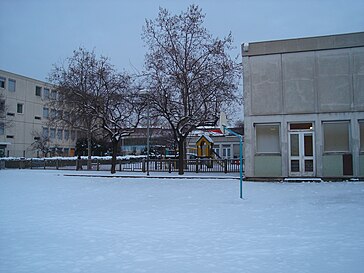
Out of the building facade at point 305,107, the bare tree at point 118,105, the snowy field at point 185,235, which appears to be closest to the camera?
the snowy field at point 185,235

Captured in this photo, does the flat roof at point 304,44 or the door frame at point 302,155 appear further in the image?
the door frame at point 302,155

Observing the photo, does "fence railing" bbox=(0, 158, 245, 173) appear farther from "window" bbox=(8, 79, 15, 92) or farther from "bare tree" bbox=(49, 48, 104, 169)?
"window" bbox=(8, 79, 15, 92)

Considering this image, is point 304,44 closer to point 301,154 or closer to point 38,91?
point 301,154

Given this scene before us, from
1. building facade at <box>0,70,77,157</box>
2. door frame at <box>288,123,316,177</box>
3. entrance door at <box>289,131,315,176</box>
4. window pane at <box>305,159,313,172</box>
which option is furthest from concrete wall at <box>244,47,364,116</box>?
building facade at <box>0,70,77,157</box>

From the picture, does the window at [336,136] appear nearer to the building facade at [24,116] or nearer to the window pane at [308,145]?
the window pane at [308,145]

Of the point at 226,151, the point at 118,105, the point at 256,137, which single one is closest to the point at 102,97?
the point at 118,105

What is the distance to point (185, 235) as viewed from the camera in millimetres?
7504

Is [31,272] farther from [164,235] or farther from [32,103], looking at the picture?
[32,103]

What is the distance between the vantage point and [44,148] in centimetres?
5678

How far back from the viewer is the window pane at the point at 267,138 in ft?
66.5

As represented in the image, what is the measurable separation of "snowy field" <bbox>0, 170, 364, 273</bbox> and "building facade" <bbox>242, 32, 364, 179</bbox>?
21.4 feet

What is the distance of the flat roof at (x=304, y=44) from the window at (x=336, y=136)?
4.17 metres

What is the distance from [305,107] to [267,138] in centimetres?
265

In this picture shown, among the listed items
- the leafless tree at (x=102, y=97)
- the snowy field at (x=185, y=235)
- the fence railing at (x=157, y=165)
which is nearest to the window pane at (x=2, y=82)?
the fence railing at (x=157, y=165)
